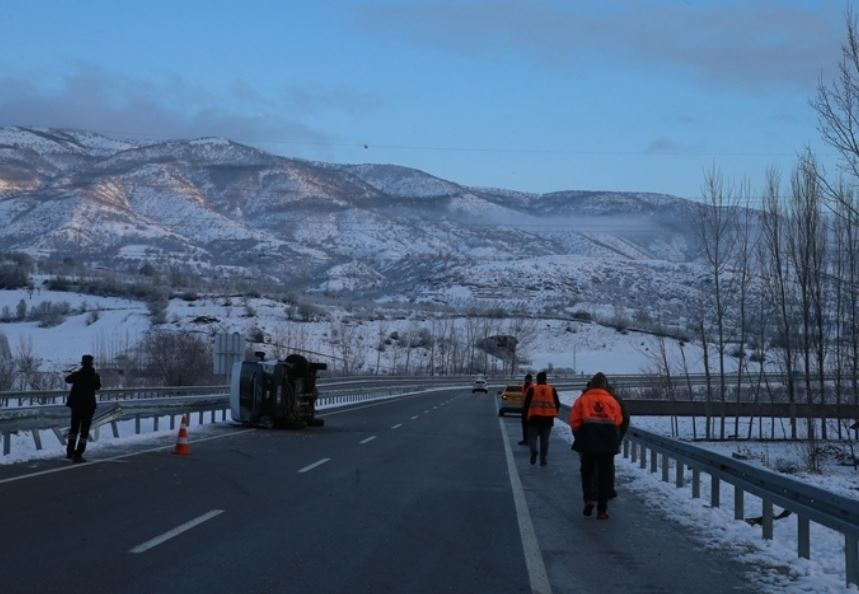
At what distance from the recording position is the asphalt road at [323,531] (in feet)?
28.3

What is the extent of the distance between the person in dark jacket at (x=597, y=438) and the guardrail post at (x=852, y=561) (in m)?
3.87

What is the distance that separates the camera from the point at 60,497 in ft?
43.4

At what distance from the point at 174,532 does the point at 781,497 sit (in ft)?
21.7

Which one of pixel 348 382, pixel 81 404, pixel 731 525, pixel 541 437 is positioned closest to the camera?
pixel 731 525

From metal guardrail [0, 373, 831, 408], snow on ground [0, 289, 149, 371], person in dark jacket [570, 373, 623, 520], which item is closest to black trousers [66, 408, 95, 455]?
person in dark jacket [570, 373, 623, 520]

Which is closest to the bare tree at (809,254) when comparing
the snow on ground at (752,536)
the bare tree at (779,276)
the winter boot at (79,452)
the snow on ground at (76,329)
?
the bare tree at (779,276)

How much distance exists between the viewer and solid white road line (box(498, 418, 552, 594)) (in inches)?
340

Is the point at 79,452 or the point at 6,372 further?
the point at 6,372

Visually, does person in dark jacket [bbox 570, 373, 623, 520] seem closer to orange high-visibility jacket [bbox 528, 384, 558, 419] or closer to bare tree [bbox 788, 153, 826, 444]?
orange high-visibility jacket [bbox 528, 384, 558, 419]

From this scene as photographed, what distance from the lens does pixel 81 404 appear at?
1786 cm

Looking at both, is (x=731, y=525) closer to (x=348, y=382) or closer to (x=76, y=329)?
(x=348, y=382)

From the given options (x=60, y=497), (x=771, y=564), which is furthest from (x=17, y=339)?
(x=771, y=564)

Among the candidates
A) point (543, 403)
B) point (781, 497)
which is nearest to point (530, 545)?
point (781, 497)

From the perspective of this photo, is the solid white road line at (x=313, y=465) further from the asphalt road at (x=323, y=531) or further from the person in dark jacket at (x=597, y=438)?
the person in dark jacket at (x=597, y=438)
